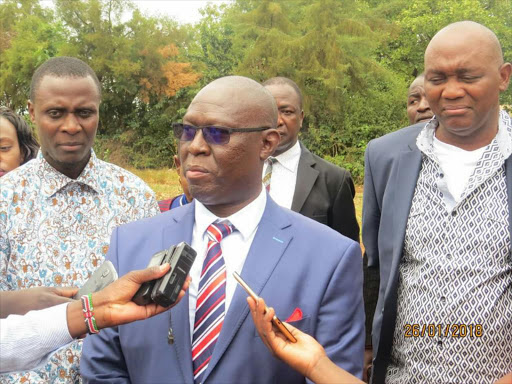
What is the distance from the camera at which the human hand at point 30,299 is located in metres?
2.60

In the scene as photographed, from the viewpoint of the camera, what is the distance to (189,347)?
8.50 ft

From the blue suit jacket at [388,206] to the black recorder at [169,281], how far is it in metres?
1.54

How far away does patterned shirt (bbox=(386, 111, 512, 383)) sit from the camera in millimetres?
3182

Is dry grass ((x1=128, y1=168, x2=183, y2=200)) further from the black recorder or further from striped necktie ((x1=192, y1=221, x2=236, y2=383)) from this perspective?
the black recorder

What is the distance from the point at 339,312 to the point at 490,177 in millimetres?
1285

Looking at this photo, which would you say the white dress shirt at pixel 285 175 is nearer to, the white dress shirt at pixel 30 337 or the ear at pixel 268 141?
the ear at pixel 268 141

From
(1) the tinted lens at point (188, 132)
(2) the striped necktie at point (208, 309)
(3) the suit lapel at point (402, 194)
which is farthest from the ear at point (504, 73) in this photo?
(2) the striped necktie at point (208, 309)

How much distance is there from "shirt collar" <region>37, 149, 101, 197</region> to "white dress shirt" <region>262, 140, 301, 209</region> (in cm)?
208

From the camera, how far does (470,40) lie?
3.35 m

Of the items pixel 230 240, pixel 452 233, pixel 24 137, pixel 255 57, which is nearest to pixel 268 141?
pixel 230 240

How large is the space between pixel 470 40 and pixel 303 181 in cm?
226

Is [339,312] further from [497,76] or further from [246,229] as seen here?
[497,76]

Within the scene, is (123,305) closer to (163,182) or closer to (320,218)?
(320,218)

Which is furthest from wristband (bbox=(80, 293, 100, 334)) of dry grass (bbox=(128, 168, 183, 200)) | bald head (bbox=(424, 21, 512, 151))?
dry grass (bbox=(128, 168, 183, 200))
